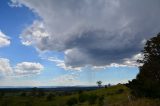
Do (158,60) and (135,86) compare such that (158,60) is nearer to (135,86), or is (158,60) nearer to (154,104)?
(135,86)

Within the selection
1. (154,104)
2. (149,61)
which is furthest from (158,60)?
(154,104)

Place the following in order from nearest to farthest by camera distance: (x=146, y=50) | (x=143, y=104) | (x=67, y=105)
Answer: (x=143, y=104) < (x=146, y=50) < (x=67, y=105)

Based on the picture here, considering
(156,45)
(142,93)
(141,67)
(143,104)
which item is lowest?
(143,104)

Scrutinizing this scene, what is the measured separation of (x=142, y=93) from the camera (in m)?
47.0

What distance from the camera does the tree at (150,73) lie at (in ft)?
146

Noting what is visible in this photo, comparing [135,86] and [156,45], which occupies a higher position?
[156,45]

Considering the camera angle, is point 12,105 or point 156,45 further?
point 12,105

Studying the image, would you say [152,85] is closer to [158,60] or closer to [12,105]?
[158,60]

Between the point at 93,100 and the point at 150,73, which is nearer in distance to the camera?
the point at 150,73

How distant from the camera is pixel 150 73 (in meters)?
46.6

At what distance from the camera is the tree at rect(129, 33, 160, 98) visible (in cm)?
4453

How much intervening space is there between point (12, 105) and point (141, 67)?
4459 centimetres

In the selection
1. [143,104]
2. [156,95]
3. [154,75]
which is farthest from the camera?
[154,75]

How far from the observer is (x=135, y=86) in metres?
50.2
